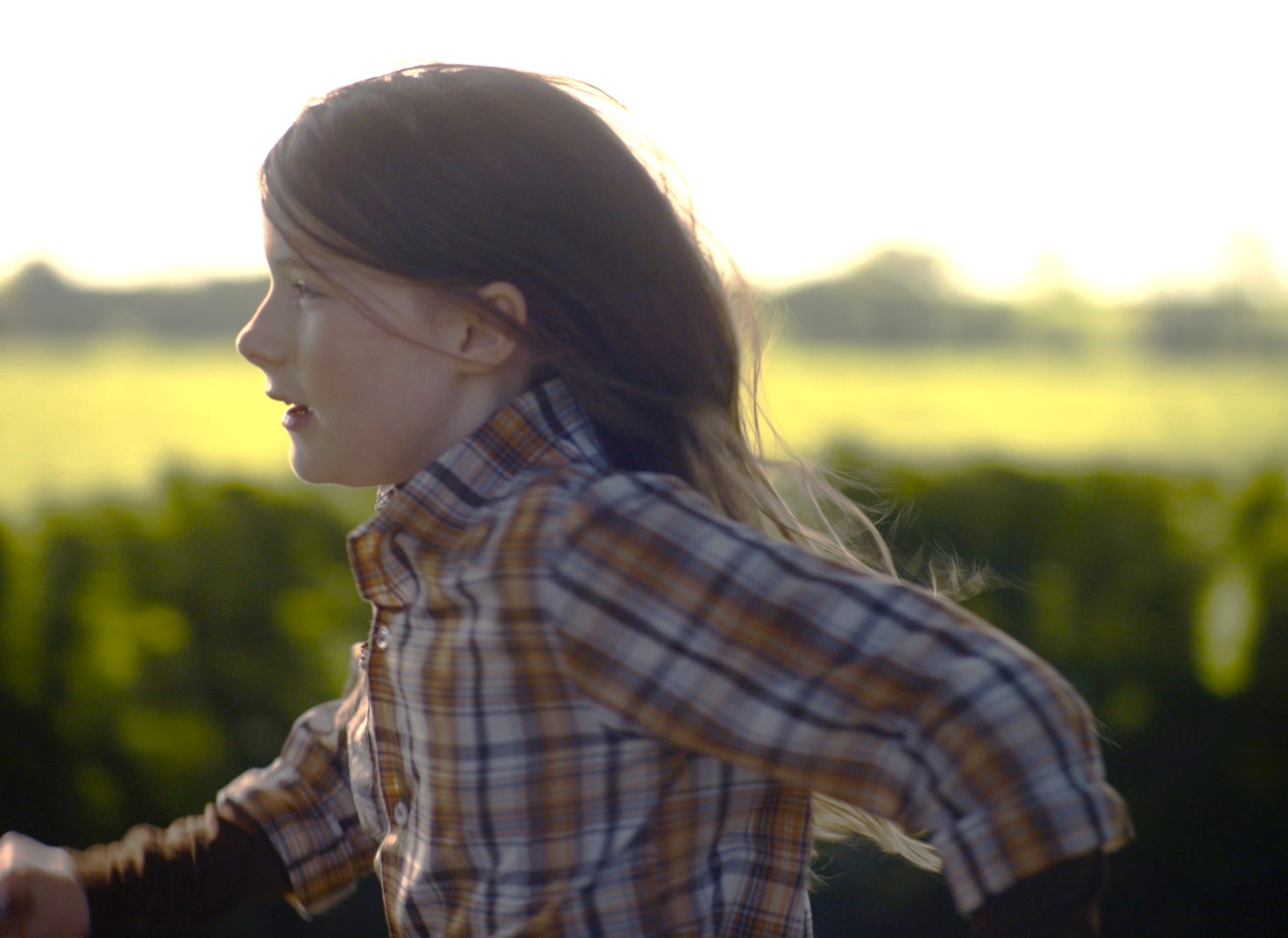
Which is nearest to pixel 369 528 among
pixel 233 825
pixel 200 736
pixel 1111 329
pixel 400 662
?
pixel 400 662

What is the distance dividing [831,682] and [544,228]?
0.71m

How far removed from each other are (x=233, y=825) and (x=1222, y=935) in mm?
3252

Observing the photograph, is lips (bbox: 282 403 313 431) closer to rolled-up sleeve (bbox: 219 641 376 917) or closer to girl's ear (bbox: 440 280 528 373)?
girl's ear (bbox: 440 280 528 373)

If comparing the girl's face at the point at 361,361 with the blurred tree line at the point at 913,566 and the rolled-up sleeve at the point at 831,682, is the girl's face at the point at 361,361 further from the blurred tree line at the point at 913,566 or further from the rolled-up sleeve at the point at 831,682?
the blurred tree line at the point at 913,566

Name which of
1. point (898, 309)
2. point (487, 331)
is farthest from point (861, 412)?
point (487, 331)

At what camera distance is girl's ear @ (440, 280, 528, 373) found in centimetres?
155

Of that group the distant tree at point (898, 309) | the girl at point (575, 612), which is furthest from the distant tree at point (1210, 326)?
the girl at point (575, 612)

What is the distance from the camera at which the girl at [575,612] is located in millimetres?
1161

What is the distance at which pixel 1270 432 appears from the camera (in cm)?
425

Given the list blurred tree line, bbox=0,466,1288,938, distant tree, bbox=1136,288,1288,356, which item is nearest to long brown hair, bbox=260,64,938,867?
blurred tree line, bbox=0,466,1288,938

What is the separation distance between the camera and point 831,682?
46.6 inches

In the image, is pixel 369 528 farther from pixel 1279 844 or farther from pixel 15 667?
pixel 1279 844

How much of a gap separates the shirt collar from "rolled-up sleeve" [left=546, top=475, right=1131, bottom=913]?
18 centimetres

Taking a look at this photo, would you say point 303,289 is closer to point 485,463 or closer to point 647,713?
point 485,463
